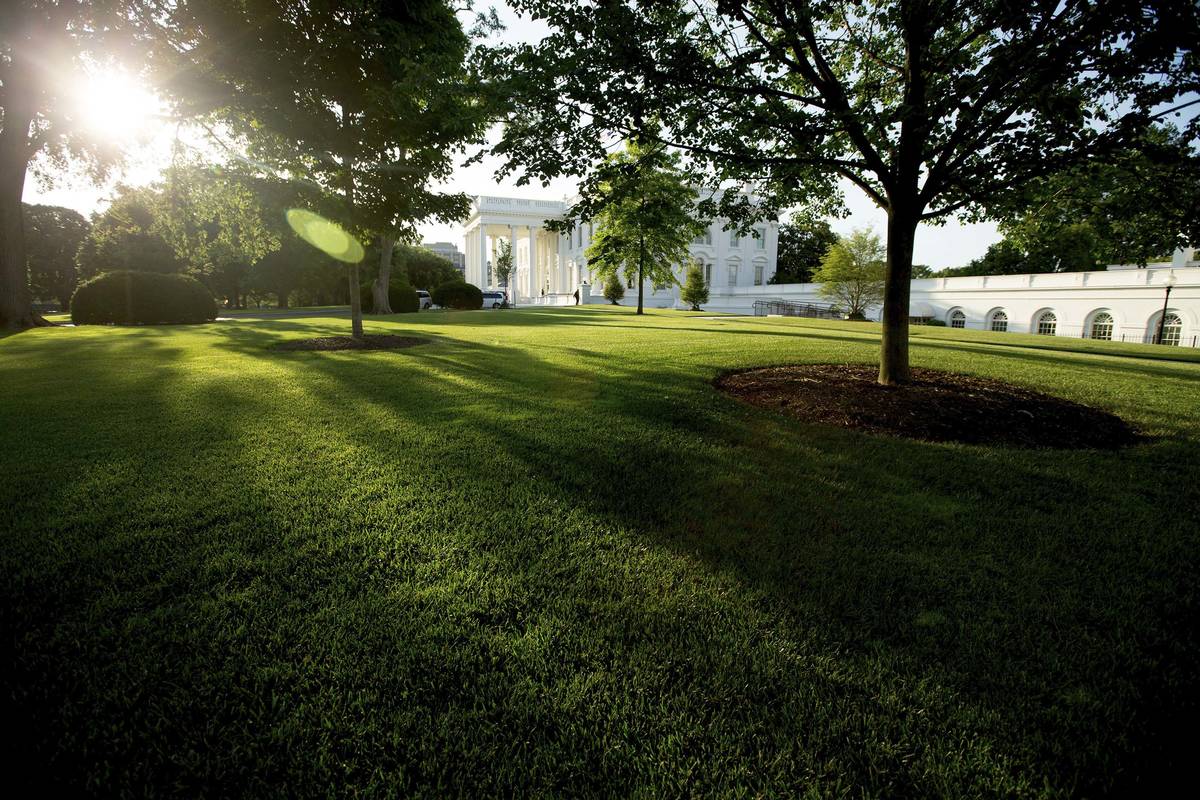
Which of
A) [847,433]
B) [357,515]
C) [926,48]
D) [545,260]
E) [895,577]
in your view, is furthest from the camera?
[545,260]

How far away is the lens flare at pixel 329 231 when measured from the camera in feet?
33.8

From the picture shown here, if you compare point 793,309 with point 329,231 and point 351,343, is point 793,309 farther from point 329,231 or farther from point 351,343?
point 329,231

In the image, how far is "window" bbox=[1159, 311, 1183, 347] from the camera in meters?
30.9

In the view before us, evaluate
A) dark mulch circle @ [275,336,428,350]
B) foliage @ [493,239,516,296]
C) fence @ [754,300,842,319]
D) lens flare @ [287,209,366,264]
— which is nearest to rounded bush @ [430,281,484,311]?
lens flare @ [287,209,366,264]

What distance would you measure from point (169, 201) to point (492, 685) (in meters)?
22.6

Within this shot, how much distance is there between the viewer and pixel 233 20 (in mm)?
9133

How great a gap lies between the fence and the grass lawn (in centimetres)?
4542

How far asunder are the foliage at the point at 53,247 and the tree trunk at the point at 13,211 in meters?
38.9

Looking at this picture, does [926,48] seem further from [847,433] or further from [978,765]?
[978,765]

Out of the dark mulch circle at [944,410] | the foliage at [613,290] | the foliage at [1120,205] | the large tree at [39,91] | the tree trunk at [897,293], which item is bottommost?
the dark mulch circle at [944,410]

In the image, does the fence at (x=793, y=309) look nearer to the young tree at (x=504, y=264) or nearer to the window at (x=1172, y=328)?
the window at (x=1172, y=328)

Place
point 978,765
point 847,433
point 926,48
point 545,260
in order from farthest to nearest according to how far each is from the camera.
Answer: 1. point 545,260
2. point 926,48
3. point 847,433
4. point 978,765

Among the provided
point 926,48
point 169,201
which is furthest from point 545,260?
point 926,48

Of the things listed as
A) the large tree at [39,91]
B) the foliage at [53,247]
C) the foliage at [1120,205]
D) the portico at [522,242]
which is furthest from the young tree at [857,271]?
the foliage at [53,247]
